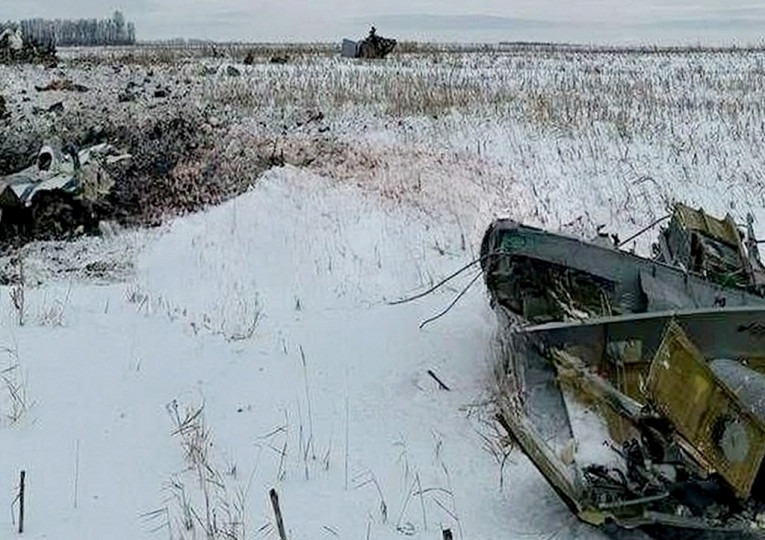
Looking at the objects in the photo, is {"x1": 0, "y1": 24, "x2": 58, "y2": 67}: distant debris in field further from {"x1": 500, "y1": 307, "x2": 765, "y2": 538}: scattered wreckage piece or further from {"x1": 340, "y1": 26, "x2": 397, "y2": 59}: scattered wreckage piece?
{"x1": 500, "y1": 307, "x2": 765, "y2": 538}: scattered wreckage piece

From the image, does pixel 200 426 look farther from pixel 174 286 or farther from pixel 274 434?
pixel 174 286

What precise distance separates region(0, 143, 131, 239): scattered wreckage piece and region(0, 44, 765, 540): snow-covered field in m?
0.38

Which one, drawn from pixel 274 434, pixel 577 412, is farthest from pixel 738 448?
pixel 274 434

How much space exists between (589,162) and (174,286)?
5030mm

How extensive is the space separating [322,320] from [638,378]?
2.69 meters

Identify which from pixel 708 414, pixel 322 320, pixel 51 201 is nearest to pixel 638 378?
pixel 708 414

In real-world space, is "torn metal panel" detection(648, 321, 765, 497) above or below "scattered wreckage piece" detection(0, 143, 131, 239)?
above

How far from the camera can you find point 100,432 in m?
5.01

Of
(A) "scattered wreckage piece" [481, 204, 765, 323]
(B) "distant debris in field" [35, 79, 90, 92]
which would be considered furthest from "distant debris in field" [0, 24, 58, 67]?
(A) "scattered wreckage piece" [481, 204, 765, 323]

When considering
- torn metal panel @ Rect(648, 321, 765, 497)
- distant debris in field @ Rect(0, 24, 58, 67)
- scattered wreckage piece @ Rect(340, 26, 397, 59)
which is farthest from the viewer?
scattered wreckage piece @ Rect(340, 26, 397, 59)

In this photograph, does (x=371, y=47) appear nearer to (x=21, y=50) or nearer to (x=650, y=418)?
(x=21, y=50)

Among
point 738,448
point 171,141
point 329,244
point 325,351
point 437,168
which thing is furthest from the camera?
→ point 171,141

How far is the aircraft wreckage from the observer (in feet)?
11.1

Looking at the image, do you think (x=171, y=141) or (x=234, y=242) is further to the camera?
(x=171, y=141)
